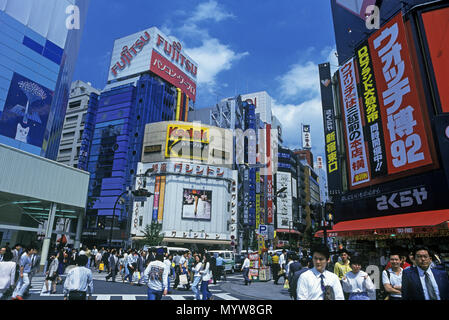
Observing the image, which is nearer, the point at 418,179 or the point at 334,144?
the point at 418,179

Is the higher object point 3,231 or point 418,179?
point 418,179

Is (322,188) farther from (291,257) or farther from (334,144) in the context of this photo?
(291,257)

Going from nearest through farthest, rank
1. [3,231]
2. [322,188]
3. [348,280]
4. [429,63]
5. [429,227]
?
[348,280] → [429,227] → [429,63] → [3,231] → [322,188]

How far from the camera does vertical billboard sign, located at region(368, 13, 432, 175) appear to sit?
14.9 m

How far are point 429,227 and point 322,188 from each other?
359 ft

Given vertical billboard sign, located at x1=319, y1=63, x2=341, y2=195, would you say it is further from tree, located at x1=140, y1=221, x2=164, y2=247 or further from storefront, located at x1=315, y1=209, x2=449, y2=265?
tree, located at x1=140, y1=221, x2=164, y2=247

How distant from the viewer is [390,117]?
655 inches

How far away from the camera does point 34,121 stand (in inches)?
1419

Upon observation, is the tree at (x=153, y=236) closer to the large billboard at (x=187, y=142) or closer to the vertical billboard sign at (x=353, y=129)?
the large billboard at (x=187, y=142)

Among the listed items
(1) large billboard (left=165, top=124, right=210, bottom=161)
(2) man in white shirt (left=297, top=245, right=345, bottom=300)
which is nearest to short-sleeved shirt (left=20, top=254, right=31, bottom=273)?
(2) man in white shirt (left=297, top=245, right=345, bottom=300)

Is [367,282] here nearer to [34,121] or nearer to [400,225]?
[400,225]

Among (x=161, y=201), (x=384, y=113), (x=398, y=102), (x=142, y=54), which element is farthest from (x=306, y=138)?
(x=398, y=102)
